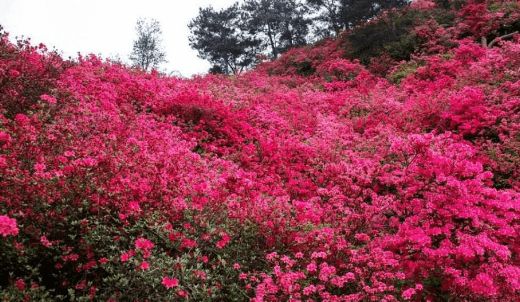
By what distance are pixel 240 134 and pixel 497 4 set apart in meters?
15.1

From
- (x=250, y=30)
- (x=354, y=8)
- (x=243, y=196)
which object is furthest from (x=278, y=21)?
(x=243, y=196)

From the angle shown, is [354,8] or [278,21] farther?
[278,21]

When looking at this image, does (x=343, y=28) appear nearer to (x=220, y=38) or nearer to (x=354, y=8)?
(x=354, y=8)

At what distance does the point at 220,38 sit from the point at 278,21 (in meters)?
5.17

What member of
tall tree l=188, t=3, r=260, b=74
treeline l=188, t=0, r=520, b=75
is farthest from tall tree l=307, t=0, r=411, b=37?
tall tree l=188, t=3, r=260, b=74

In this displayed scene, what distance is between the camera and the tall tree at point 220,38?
3030 centimetres

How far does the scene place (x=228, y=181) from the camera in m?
5.82

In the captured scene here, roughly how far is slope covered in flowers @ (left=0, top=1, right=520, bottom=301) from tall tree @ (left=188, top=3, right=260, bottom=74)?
799 inches

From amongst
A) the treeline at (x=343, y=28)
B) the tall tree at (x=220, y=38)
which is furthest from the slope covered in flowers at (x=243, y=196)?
the tall tree at (x=220, y=38)

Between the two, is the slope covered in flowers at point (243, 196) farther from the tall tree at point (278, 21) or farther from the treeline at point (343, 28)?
the tall tree at point (278, 21)

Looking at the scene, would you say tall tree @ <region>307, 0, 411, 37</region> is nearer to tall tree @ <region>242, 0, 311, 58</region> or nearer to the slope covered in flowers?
tall tree @ <region>242, 0, 311, 58</region>

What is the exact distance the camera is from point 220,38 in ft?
99.9

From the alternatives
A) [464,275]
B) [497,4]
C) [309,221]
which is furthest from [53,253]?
[497,4]

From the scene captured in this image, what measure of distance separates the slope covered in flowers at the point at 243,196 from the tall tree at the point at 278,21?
20865mm
